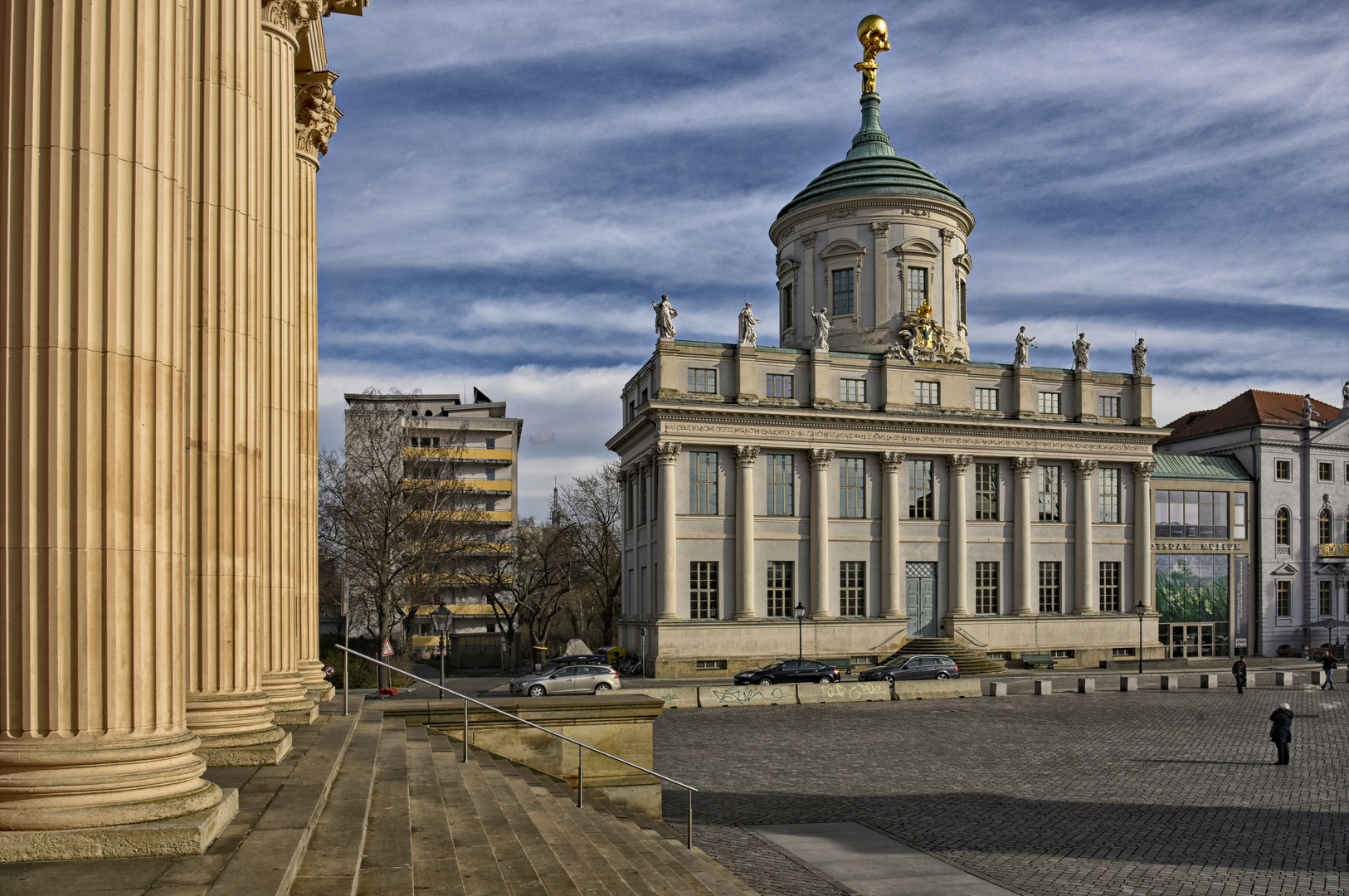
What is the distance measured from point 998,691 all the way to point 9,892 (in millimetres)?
41005

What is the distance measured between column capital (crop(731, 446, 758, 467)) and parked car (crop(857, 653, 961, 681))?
1240 centimetres

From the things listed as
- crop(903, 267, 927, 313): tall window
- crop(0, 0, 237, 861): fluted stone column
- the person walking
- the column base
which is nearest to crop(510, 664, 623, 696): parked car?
the person walking

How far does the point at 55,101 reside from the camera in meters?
7.28

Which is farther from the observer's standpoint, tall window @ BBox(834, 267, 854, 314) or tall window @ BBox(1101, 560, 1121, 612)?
tall window @ BBox(834, 267, 854, 314)

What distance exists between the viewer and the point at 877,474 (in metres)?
59.4

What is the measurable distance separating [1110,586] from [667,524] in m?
27.1

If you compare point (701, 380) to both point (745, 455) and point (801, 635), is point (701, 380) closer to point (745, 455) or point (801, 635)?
point (745, 455)

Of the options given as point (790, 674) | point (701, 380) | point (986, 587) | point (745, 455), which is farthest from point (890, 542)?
point (790, 674)

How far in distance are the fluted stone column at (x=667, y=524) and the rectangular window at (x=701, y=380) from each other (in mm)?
3116

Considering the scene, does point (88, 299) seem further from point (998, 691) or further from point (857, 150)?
point (857, 150)

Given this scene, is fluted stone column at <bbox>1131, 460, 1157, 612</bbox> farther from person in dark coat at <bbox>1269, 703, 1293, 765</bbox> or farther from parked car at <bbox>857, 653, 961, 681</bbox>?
person in dark coat at <bbox>1269, 703, 1293, 765</bbox>

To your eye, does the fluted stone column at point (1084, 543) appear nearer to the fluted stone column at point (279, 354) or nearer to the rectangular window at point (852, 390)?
the rectangular window at point (852, 390)

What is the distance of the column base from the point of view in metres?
6.81

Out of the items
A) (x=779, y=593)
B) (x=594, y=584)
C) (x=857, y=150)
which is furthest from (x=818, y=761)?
(x=594, y=584)
